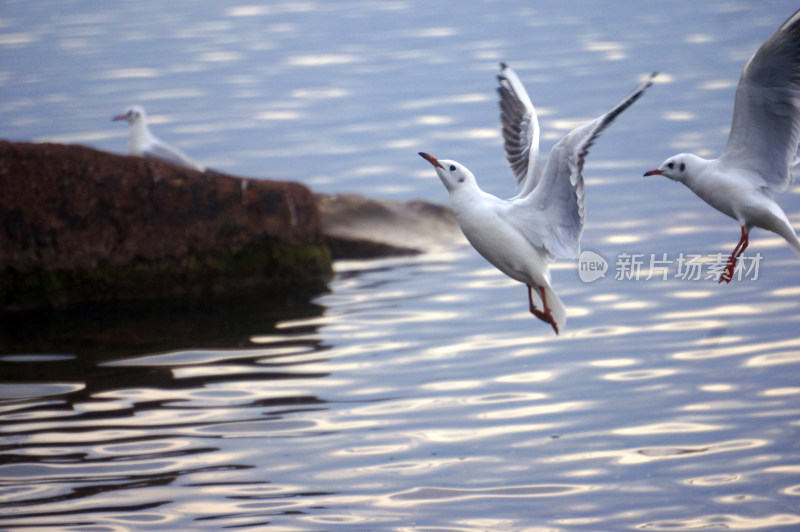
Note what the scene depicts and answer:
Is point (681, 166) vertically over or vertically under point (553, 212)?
over

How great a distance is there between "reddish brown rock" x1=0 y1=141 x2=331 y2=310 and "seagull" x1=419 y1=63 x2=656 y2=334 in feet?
17.1

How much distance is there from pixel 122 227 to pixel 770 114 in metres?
6.43

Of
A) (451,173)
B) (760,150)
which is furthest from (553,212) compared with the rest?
(760,150)

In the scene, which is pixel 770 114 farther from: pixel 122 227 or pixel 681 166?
pixel 122 227

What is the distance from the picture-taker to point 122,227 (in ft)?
38.5

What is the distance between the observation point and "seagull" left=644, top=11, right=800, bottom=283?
257 inches

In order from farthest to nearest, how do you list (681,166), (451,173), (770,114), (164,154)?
(164,154)
(770,114)
(681,166)
(451,173)

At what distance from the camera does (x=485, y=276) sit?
498 inches

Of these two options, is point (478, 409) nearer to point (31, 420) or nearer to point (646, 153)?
point (31, 420)

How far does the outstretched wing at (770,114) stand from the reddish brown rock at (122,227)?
232 inches

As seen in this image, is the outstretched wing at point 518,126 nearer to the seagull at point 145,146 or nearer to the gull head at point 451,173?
the gull head at point 451,173

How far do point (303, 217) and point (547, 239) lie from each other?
5.74m

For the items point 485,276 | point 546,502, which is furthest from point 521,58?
point 546,502

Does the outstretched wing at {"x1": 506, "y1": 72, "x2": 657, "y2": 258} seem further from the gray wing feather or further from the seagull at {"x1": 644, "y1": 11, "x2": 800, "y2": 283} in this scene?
the gray wing feather
